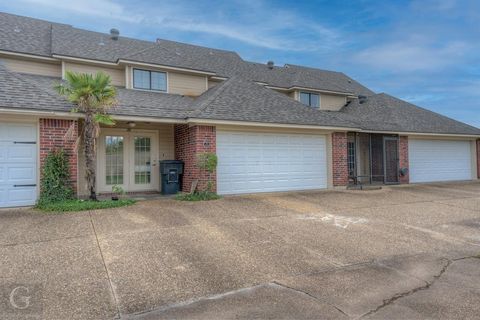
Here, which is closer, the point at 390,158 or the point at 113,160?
the point at 113,160

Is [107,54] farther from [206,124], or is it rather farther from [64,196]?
[64,196]

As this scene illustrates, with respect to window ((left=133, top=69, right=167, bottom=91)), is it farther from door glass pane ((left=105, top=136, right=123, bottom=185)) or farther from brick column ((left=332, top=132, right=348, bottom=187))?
brick column ((left=332, top=132, right=348, bottom=187))

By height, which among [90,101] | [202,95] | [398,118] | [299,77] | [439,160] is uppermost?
[299,77]

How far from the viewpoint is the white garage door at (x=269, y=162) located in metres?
11.0

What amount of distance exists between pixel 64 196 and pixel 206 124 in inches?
192

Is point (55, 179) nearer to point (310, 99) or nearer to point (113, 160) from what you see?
point (113, 160)

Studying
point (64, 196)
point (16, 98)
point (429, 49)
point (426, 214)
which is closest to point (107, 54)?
point (16, 98)

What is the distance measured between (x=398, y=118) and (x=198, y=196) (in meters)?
12.3

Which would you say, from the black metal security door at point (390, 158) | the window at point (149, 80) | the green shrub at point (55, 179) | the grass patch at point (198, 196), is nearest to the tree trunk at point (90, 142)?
the green shrub at point (55, 179)

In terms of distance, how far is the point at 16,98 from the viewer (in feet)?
27.7

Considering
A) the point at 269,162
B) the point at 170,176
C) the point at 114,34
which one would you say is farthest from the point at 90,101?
the point at 114,34

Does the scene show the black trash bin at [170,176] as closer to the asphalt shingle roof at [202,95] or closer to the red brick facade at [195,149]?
the red brick facade at [195,149]

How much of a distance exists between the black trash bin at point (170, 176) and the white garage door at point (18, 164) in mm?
3929

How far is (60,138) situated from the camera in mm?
8953
